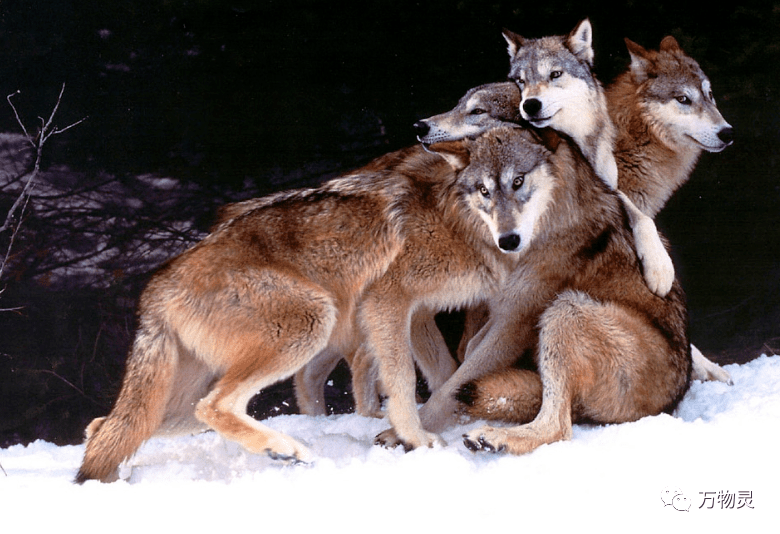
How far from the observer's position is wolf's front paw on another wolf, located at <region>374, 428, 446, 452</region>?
3.45 m

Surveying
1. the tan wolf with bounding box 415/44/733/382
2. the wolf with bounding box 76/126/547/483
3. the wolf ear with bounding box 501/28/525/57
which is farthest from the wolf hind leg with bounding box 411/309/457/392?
the wolf ear with bounding box 501/28/525/57

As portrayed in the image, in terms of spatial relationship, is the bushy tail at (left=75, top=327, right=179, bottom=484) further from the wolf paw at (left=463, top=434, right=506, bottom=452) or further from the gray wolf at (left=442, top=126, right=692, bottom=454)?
the wolf paw at (left=463, top=434, right=506, bottom=452)

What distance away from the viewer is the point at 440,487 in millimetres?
2891

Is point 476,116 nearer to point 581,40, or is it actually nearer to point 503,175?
point 503,175

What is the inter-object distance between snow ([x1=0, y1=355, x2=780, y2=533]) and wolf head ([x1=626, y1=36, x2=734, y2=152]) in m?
1.79

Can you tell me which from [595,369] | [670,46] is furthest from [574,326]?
[670,46]

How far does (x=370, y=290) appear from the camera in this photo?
3725 mm

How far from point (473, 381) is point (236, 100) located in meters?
2.46

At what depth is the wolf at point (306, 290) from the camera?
131 inches

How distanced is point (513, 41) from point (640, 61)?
865mm

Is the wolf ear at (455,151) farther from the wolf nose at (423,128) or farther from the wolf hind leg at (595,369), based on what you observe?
the wolf hind leg at (595,369)

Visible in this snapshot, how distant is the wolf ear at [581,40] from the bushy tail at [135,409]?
2880mm

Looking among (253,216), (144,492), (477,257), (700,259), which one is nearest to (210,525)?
(144,492)

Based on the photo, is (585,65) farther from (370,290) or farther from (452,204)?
(370,290)
